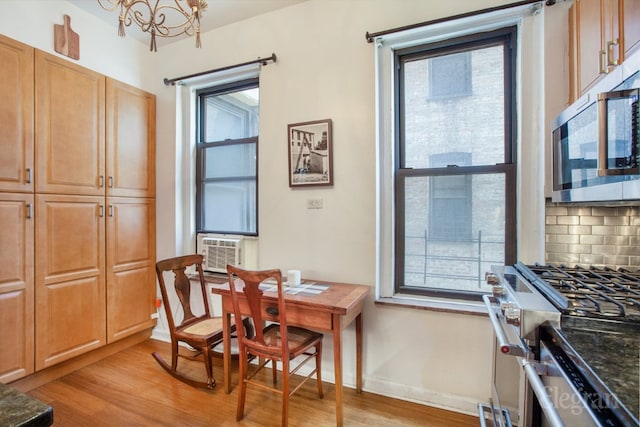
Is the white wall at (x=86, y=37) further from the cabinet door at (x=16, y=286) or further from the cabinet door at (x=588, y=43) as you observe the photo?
the cabinet door at (x=588, y=43)

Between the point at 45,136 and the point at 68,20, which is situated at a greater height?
the point at 68,20

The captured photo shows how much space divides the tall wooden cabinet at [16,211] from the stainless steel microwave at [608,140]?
10.4 ft

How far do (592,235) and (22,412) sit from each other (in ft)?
7.39

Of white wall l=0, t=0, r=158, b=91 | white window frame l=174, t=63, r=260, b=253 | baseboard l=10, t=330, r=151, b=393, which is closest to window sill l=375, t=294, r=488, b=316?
white window frame l=174, t=63, r=260, b=253

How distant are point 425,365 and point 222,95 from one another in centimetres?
284

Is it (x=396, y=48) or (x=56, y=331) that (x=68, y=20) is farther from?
(x=396, y=48)

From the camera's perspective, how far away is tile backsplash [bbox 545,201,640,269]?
1526mm

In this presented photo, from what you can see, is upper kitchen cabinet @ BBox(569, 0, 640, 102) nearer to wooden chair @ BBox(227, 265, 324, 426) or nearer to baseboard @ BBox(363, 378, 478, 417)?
wooden chair @ BBox(227, 265, 324, 426)

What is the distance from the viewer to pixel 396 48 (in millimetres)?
2152

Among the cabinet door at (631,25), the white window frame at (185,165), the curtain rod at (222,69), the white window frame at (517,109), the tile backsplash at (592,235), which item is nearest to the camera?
the cabinet door at (631,25)

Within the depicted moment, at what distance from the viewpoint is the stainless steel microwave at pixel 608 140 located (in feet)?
3.22

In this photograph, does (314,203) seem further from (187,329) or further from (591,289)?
(591,289)

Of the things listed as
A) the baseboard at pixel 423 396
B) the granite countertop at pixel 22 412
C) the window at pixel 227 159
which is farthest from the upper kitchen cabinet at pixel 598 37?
the window at pixel 227 159

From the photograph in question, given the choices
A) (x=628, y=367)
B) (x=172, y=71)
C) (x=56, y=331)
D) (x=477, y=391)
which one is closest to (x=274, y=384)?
(x=477, y=391)
